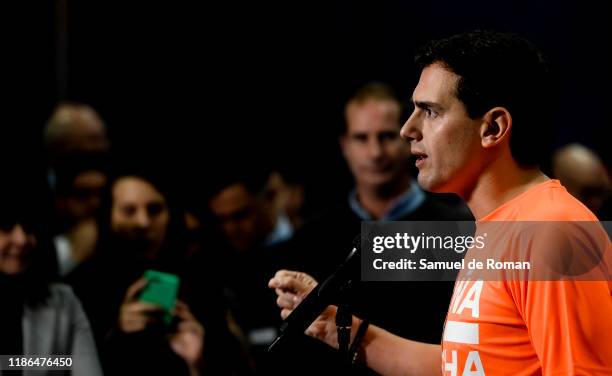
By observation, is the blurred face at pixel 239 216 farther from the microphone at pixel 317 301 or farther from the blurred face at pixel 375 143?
the microphone at pixel 317 301

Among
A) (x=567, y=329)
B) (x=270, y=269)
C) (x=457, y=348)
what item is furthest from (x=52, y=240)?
(x=567, y=329)

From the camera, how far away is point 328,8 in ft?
16.1

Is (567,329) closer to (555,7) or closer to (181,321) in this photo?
(181,321)

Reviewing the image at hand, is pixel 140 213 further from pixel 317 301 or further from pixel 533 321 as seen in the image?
pixel 533 321

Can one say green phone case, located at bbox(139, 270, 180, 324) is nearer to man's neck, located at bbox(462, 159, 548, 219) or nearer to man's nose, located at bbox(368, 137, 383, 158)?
man's nose, located at bbox(368, 137, 383, 158)

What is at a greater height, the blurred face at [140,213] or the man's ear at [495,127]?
the man's ear at [495,127]

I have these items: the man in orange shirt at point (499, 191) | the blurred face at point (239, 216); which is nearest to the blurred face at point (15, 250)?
the man in orange shirt at point (499, 191)

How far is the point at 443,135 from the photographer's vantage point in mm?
1520

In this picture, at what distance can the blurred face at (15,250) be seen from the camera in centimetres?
214

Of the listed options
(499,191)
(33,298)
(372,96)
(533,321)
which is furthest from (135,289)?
(533,321)

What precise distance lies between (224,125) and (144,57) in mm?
612

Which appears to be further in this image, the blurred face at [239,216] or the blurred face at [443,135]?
the blurred face at [239,216]

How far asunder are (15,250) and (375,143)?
1.23m

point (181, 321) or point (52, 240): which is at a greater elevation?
point (52, 240)
